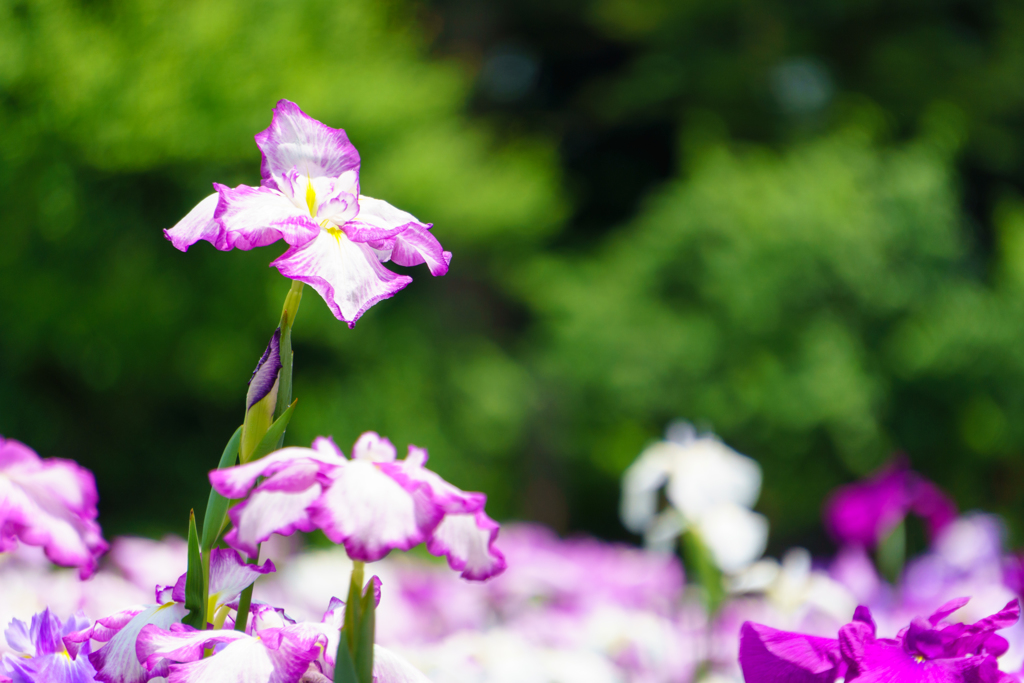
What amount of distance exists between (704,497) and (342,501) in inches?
44.7

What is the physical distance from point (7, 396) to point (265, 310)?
122cm

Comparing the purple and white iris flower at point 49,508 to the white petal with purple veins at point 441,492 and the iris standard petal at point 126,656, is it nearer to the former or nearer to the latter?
the iris standard petal at point 126,656

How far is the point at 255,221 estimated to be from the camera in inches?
22.5

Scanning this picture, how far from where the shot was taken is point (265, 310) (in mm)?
4160

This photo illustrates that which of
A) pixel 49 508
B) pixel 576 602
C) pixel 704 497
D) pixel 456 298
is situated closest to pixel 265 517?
pixel 49 508

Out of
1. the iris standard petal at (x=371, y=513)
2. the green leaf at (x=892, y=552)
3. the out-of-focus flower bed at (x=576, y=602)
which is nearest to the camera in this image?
the iris standard petal at (x=371, y=513)

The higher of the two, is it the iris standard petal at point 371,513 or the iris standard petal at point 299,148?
the iris standard petal at point 299,148

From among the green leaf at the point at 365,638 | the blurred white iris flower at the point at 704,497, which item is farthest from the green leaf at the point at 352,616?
the blurred white iris flower at the point at 704,497

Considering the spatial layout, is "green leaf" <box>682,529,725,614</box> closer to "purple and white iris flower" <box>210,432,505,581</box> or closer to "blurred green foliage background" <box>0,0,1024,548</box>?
"purple and white iris flower" <box>210,432,505,581</box>

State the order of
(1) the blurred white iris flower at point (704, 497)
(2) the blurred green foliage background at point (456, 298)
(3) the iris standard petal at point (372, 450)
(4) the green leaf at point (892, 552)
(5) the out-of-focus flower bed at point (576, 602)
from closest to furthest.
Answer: (3) the iris standard petal at point (372, 450), (5) the out-of-focus flower bed at point (576, 602), (1) the blurred white iris flower at point (704, 497), (4) the green leaf at point (892, 552), (2) the blurred green foliage background at point (456, 298)

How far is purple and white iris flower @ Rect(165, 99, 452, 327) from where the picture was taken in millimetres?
564

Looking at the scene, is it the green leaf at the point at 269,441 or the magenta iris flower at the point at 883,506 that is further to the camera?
the magenta iris flower at the point at 883,506

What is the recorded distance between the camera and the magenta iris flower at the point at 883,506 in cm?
178

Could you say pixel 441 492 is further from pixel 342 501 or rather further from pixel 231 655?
pixel 231 655
